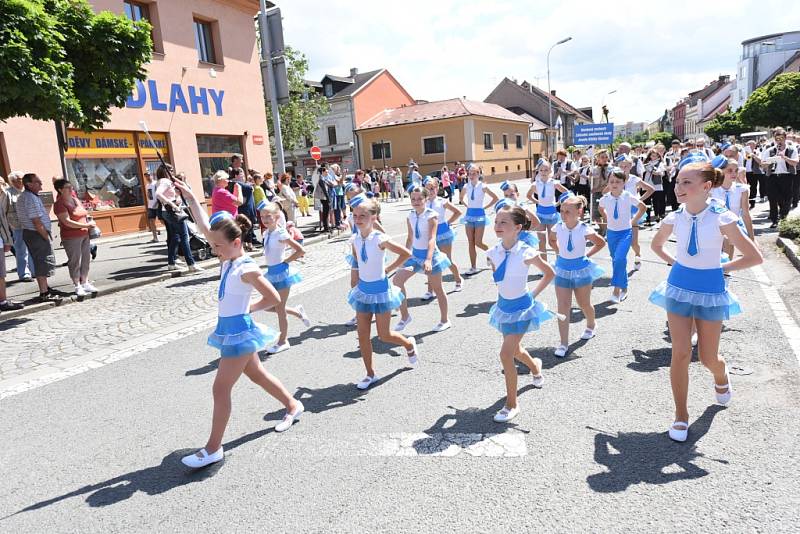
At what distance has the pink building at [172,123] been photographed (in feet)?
49.7

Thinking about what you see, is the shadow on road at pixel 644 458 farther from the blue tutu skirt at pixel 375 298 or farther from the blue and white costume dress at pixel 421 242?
the blue and white costume dress at pixel 421 242

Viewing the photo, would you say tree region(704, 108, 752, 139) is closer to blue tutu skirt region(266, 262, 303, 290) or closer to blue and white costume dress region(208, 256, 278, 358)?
blue tutu skirt region(266, 262, 303, 290)

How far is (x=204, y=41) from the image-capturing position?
777 inches

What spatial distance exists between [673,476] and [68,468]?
4.13 m

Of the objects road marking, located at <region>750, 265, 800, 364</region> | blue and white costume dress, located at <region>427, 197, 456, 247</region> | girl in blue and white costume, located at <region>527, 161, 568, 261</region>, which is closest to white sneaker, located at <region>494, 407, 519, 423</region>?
road marking, located at <region>750, 265, 800, 364</region>

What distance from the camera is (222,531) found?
302 centimetres

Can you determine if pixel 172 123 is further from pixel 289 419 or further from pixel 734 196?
pixel 734 196

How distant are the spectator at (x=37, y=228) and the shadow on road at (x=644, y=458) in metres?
8.78

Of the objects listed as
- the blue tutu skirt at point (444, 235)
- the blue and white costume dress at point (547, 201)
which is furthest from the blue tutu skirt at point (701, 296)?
the blue and white costume dress at point (547, 201)

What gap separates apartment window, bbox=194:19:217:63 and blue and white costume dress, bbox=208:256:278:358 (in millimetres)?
18175

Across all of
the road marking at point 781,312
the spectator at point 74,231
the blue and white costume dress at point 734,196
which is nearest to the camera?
the road marking at point 781,312

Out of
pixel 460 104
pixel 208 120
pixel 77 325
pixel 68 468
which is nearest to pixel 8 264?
pixel 77 325

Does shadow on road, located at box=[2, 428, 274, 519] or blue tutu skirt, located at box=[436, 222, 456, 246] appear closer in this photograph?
shadow on road, located at box=[2, 428, 274, 519]

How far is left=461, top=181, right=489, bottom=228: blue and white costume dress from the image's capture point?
9477 mm
